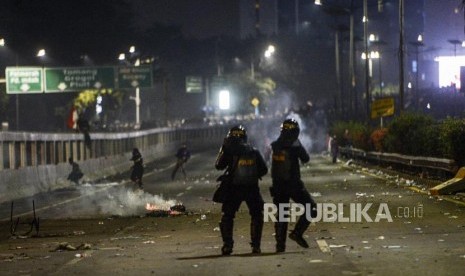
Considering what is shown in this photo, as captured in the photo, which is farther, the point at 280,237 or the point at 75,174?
the point at 75,174

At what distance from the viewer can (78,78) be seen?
194 ft

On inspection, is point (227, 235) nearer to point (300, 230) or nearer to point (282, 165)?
point (300, 230)

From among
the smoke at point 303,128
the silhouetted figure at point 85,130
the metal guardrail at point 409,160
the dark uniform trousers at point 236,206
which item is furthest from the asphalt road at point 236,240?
the smoke at point 303,128

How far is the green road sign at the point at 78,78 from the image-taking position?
2258 inches

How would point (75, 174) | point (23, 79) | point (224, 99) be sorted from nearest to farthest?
point (75, 174)
point (23, 79)
point (224, 99)

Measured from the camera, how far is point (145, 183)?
1844 inches

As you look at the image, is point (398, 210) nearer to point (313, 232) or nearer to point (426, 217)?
point (426, 217)

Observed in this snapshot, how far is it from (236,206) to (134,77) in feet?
164

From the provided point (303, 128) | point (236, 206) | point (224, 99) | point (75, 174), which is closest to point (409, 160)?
point (75, 174)

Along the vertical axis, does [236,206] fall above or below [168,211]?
above

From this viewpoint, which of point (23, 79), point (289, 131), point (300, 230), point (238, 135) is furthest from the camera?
point (23, 79)

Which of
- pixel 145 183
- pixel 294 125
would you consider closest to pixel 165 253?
pixel 294 125

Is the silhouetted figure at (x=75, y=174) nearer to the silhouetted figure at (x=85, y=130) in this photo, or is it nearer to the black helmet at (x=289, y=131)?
the silhouetted figure at (x=85, y=130)

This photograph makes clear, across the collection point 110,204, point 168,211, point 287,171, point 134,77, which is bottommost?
point 110,204
